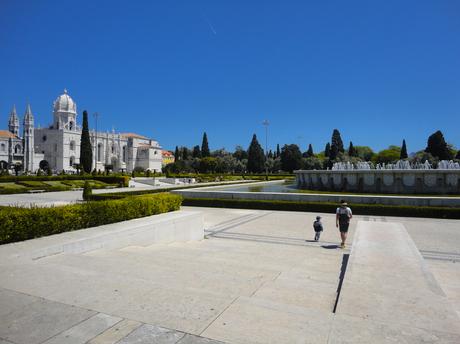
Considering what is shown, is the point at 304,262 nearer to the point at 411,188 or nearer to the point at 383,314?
the point at 383,314

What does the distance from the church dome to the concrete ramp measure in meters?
104

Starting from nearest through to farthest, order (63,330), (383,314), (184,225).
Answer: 1. (63,330)
2. (383,314)
3. (184,225)

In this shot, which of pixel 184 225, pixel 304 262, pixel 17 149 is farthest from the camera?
pixel 17 149

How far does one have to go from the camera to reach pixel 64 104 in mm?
96500

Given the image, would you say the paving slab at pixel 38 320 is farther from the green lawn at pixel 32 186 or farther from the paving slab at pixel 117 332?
the green lawn at pixel 32 186

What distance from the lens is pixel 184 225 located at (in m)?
11.0

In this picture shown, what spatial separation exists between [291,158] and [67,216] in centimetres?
7536

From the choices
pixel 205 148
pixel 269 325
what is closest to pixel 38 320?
pixel 269 325

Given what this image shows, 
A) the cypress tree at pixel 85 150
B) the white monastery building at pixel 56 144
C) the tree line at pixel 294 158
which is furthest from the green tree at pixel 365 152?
the cypress tree at pixel 85 150

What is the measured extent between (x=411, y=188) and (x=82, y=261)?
1984 cm

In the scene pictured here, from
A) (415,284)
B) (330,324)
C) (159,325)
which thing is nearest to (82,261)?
(159,325)

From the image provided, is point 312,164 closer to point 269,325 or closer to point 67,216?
point 67,216

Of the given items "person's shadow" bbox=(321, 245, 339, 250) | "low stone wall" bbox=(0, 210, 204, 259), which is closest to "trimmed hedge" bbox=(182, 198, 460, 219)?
"person's shadow" bbox=(321, 245, 339, 250)

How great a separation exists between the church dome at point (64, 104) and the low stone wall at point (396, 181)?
9239 cm
